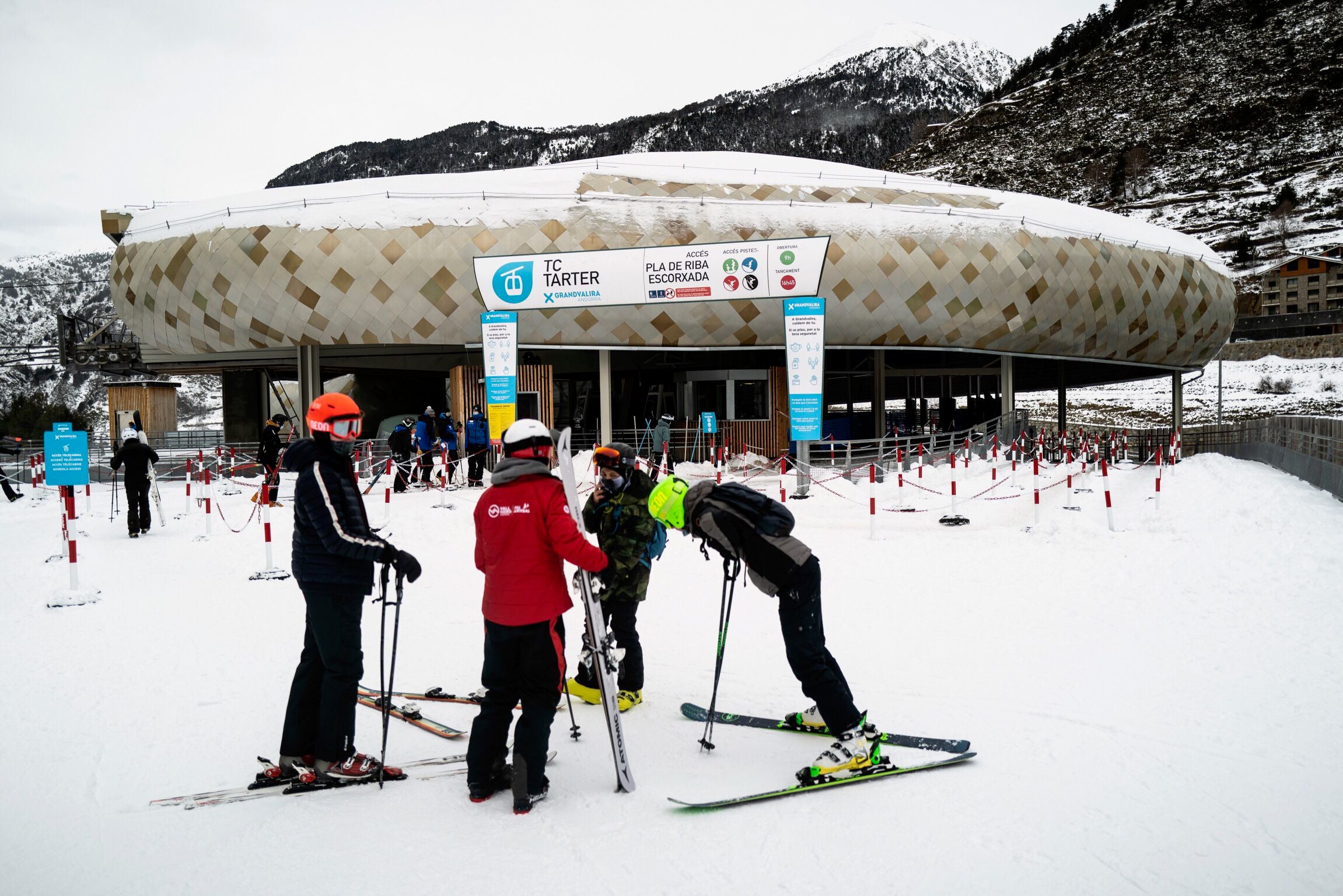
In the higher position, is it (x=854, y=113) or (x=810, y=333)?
(x=854, y=113)

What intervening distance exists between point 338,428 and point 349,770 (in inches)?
66.0

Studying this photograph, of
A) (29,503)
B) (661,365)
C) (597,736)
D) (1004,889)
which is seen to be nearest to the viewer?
(1004,889)

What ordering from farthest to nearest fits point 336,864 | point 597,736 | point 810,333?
point 810,333, point 597,736, point 336,864

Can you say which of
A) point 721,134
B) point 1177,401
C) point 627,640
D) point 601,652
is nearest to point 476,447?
point 627,640

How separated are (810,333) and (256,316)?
18.5 meters

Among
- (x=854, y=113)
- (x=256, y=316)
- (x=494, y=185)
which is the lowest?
(x=256, y=316)

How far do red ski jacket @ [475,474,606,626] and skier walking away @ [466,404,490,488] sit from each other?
14.2 metres

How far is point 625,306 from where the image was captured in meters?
23.0

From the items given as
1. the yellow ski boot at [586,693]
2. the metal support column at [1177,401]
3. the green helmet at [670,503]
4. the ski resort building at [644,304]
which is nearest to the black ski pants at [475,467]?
the ski resort building at [644,304]

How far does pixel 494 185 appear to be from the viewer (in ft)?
85.4

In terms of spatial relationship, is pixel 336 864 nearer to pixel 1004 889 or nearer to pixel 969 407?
pixel 1004 889

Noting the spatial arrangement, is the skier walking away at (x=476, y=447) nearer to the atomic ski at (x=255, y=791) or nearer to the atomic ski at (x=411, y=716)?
the atomic ski at (x=411, y=716)

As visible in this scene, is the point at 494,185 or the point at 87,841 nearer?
the point at 87,841

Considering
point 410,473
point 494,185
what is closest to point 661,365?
point 494,185
